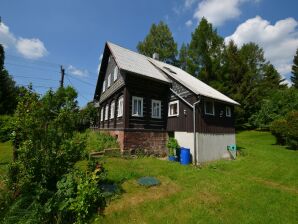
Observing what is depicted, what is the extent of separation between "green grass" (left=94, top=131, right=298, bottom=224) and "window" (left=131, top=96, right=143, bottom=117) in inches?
165

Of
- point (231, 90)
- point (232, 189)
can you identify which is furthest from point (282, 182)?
point (231, 90)

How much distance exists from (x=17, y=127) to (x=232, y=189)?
8.55m

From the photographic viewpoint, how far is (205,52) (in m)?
33.4

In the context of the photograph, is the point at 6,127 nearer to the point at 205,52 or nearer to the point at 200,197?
the point at 200,197

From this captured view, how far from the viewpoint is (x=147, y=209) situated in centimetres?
646

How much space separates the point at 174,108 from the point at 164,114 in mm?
998

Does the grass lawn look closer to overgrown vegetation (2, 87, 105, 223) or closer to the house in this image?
overgrown vegetation (2, 87, 105, 223)

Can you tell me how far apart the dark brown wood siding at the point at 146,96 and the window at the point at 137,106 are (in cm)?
23

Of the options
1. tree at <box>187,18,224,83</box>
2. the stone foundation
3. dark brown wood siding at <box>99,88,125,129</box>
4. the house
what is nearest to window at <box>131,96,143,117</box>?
the house

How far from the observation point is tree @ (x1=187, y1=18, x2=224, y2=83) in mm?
33250

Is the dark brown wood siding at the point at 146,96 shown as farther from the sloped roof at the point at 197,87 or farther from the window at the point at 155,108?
the sloped roof at the point at 197,87

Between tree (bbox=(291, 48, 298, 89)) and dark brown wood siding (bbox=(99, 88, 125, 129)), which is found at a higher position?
tree (bbox=(291, 48, 298, 89))

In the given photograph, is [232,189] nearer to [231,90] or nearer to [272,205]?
[272,205]

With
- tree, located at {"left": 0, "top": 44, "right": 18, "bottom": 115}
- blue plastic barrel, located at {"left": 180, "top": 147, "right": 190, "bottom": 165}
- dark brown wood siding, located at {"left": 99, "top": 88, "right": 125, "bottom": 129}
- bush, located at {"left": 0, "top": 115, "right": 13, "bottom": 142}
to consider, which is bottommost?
blue plastic barrel, located at {"left": 180, "top": 147, "right": 190, "bottom": 165}
